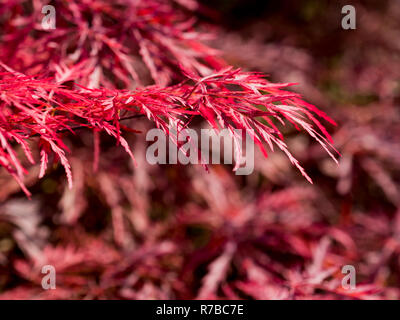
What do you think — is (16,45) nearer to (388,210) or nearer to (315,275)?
(315,275)

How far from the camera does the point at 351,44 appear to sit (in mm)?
2061

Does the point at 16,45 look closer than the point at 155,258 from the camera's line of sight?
Yes

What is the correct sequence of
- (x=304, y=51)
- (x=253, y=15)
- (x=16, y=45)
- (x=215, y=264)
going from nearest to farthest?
(x=16, y=45) < (x=215, y=264) < (x=304, y=51) < (x=253, y=15)

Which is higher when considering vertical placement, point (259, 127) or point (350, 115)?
point (350, 115)

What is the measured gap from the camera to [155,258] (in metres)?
1.21

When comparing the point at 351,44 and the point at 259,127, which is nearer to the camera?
the point at 259,127

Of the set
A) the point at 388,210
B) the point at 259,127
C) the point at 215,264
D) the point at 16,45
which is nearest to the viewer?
the point at 259,127

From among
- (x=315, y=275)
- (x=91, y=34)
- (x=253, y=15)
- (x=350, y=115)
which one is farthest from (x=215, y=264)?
(x=253, y=15)

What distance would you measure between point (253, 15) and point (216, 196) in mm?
1160

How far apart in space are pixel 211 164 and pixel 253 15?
1.04 m

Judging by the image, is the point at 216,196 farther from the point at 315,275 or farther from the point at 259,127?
the point at 259,127

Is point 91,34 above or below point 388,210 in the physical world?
above
